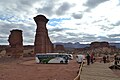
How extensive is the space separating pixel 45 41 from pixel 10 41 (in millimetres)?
11749

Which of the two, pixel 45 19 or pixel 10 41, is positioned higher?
pixel 45 19

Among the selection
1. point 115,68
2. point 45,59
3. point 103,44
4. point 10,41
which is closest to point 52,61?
point 45,59

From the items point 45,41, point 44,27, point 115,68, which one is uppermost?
point 44,27

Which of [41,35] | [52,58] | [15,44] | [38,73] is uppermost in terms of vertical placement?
[41,35]

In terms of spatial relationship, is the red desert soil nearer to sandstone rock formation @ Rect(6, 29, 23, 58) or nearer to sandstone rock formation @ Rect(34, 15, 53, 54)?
sandstone rock formation @ Rect(34, 15, 53, 54)

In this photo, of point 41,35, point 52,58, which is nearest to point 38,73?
point 52,58

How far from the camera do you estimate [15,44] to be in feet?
228

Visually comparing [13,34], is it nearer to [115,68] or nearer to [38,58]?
[38,58]

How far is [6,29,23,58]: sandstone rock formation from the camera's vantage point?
68.4 metres

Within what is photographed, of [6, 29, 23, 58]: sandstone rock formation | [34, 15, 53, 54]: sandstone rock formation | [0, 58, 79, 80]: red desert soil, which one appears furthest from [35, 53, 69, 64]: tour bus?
[6, 29, 23, 58]: sandstone rock formation

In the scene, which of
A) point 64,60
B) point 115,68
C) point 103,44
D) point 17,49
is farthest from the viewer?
point 103,44

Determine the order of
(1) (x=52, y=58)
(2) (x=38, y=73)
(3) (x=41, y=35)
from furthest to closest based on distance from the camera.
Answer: (3) (x=41, y=35)
(1) (x=52, y=58)
(2) (x=38, y=73)

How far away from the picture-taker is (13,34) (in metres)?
70.4

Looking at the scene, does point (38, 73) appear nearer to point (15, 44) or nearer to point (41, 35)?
point (41, 35)
